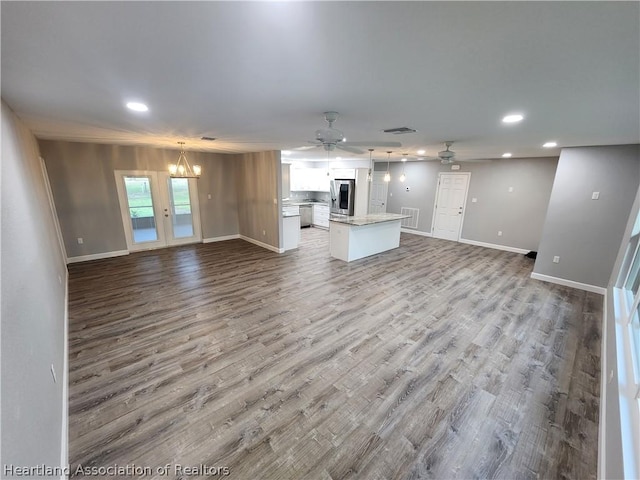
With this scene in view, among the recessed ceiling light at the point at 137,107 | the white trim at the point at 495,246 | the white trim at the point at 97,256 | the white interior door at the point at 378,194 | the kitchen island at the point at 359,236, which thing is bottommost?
the white trim at the point at 97,256

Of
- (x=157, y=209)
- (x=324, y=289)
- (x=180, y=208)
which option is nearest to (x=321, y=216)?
(x=180, y=208)

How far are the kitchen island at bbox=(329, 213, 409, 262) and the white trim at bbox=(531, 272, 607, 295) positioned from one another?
9.85 ft

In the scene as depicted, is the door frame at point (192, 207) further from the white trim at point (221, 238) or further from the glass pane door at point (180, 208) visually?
the white trim at point (221, 238)

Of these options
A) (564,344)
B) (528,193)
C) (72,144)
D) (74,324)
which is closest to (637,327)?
(564,344)

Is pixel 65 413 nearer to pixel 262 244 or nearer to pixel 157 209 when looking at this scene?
pixel 262 244

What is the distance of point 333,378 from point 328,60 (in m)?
2.49

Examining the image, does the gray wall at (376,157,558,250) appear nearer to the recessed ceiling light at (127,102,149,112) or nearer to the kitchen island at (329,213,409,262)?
the kitchen island at (329,213,409,262)

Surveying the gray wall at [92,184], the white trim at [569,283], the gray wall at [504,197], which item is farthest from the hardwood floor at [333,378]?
the gray wall at [504,197]

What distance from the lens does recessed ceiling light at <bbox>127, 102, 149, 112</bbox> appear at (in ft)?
6.91

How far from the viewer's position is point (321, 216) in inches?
356

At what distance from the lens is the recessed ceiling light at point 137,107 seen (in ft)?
6.91

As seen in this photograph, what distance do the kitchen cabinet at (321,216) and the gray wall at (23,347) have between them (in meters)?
7.30

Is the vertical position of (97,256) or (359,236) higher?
(359,236)

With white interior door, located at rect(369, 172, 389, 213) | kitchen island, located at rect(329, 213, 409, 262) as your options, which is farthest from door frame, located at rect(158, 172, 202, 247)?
white interior door, located at rect(369, 172, 389, 213)
